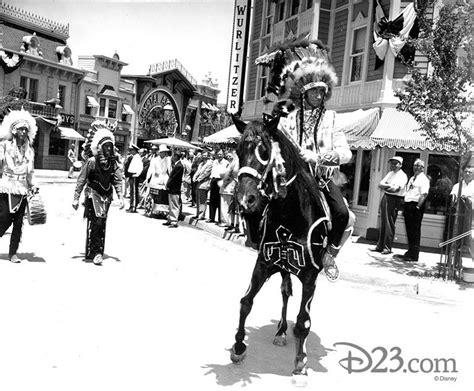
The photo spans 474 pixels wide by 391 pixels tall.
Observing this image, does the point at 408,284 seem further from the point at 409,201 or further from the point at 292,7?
the point at 292,7

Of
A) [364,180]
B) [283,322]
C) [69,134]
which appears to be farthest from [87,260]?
[69,134]

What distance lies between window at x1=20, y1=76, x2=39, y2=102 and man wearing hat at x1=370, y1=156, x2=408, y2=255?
35.1 metres

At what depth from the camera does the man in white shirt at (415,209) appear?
34.7 ft

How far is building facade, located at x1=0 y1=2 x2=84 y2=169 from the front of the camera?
37.2 meters

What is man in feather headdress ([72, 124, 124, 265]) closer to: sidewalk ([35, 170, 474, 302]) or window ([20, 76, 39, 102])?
sidewalk ([35, 170, 474, 302])

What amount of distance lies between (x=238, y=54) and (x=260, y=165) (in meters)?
19.2

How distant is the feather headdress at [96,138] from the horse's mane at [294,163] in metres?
4.95

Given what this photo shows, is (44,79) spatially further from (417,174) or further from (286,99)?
(286,99)

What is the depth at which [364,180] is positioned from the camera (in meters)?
15.1

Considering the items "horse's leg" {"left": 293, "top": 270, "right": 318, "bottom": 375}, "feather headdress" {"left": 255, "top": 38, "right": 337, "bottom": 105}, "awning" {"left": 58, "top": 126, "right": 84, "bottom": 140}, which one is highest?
"awning" {"left": 58, "top": 126, "right": 84, "bottom": 140}

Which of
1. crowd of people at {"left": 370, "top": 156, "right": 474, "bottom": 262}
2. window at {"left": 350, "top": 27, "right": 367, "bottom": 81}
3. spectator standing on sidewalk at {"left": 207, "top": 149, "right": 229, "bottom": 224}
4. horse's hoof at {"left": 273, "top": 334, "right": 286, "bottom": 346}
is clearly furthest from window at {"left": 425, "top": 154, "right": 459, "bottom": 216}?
horse's hoof at {"left": 273, "top": 334, "right": 286, "bottom": 346}

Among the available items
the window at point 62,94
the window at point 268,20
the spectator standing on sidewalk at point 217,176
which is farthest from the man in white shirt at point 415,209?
the window at point 62,94

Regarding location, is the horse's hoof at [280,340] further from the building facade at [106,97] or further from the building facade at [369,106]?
the building facade at [106,97]

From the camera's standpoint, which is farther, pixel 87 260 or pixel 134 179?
pixel 134 179
